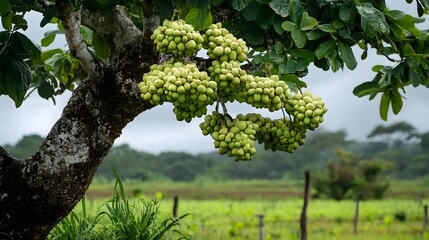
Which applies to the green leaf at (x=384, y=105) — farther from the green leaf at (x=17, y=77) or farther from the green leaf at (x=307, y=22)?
the green leaf at (x=17, y=77)

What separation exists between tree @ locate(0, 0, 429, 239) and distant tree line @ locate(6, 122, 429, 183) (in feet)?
124

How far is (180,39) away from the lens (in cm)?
255

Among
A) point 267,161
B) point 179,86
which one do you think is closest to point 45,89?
point 179,86

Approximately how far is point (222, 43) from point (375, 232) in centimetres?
1207

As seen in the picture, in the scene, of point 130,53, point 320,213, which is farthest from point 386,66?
point 320,213

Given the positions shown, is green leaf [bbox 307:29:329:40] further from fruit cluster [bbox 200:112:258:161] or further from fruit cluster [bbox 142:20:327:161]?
fruit cluster [bbox 200:112:258:161]

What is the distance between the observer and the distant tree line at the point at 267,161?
149 feet

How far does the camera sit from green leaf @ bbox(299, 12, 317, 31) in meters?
3.11

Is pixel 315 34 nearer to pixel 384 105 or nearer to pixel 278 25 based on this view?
pixel 278 25

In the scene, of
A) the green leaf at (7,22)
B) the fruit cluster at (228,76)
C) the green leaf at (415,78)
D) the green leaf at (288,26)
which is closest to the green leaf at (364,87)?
the green leaf at (415,78)

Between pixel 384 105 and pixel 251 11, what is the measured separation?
60.5 inches

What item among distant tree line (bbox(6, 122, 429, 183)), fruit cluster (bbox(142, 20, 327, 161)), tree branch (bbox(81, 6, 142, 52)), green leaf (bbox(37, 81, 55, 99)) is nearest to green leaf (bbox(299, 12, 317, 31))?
fruit cluster (bbox(142, 20, 327, 161))

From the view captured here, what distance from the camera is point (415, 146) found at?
2324 inches

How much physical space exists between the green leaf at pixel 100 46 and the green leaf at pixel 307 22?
1426mm
